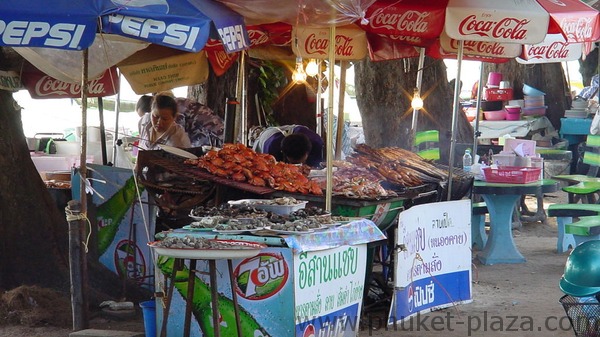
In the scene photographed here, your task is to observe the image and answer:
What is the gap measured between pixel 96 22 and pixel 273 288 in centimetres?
220

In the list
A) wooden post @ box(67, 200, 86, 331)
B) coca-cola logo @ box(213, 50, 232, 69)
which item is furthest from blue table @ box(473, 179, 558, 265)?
wooden post @ box(67, 200, 86, 331)

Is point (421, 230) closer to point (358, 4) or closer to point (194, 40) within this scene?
point (358, 4)

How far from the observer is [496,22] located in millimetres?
8961

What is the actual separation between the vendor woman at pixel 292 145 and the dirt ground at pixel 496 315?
235 centimetres

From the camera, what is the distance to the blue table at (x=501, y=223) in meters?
11.4

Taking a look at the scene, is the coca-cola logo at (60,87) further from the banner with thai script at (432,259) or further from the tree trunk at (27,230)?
the banner with thai script at (432,259)

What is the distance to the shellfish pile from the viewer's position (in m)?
7.95

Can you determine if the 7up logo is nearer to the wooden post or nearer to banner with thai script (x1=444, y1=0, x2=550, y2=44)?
the wooden post

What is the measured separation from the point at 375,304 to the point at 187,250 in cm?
334

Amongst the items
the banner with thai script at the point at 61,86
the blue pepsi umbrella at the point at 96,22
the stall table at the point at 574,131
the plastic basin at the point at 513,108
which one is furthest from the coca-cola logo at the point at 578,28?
the plastic basin at the point at 513,108

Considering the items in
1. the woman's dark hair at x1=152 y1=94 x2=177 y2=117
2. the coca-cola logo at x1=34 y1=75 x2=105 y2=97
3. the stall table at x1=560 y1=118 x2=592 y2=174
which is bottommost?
the stall table at x1=560 y1=118 x2=592 y2=174

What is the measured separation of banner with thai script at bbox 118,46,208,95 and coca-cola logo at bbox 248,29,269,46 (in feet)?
2.52

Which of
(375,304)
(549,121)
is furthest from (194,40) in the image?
(549,121)

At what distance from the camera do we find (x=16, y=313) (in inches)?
315
